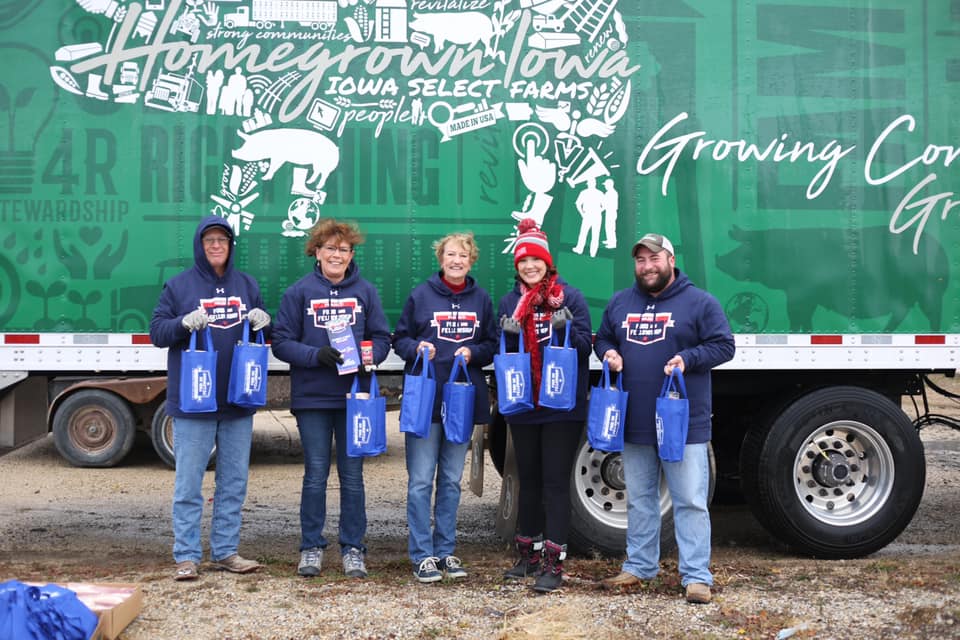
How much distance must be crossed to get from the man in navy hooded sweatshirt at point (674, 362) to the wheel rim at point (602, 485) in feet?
3.06

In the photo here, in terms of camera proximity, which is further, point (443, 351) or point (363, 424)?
point (443, 351)

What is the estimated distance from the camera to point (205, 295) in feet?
17.0

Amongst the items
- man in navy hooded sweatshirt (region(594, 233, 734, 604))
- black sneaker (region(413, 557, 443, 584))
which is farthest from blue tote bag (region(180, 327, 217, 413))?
man in navy hooded sweatshirt (region(594, 233, 734, 604))

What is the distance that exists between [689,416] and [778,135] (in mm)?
2000

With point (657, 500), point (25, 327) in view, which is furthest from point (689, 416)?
point (25, 327)

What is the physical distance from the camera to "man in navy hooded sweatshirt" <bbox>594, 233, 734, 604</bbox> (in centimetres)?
495

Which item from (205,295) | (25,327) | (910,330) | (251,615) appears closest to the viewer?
(251,615)

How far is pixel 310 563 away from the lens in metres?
5.31

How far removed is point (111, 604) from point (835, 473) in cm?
418

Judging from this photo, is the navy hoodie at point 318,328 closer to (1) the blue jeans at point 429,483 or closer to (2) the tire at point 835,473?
(1) the blue jeans at point 429,483

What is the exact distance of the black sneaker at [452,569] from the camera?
5301mm

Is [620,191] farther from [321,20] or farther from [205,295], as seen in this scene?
[205,295]

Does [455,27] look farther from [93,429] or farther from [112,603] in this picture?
[93,429]

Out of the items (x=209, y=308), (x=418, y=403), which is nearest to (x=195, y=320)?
(x=209, y=308)
